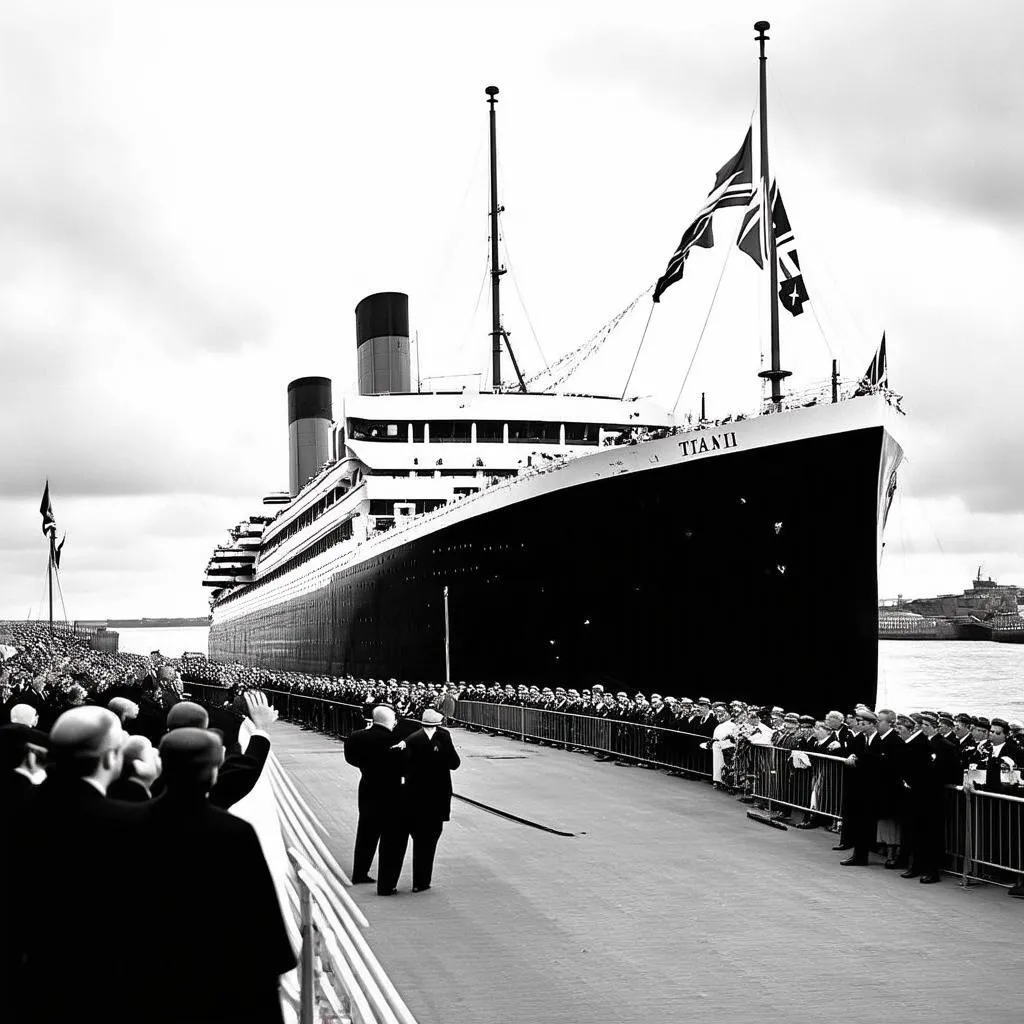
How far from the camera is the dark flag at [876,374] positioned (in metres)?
21.4

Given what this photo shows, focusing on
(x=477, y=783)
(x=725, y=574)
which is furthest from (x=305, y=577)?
(x=477, y=783)

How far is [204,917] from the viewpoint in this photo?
11.2ft

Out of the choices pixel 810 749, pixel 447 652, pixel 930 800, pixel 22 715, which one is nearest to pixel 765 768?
pixel 810 749

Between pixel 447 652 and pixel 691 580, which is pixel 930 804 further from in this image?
pixel 447 652

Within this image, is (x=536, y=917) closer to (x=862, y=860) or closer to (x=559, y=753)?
(x=862, y=860)

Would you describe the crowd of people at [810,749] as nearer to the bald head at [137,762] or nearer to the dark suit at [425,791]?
the dark suit at [425,791]

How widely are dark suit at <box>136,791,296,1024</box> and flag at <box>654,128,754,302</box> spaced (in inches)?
762

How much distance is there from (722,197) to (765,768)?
10931 millimetres

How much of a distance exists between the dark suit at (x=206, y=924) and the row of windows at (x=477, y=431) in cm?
3814

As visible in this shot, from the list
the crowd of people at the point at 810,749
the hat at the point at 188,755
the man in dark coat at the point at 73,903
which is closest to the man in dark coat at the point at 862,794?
the crowd of people at the point at 810,749

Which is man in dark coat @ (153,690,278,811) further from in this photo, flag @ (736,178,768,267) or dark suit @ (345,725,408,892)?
flag @ (736,178,768,267)

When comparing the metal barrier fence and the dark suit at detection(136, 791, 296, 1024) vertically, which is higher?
the dark suit at detection(136, 791, 296, 1024)

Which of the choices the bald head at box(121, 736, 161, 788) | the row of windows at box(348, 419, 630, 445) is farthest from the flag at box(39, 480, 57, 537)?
the bald head at box(121, 736, 161, 788)

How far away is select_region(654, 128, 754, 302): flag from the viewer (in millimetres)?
21297
